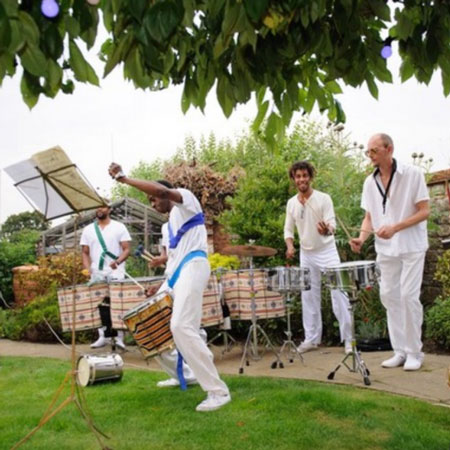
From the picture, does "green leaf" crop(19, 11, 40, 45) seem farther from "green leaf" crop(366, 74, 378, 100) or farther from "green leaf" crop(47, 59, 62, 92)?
"green leaf" crop(366, 74, 378, 100)

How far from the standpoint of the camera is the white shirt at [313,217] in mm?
6945

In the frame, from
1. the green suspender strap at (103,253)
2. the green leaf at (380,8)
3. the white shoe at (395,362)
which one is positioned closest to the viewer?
the green leaf at (380,8)

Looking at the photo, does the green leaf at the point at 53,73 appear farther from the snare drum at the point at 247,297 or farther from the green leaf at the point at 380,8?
the snare drum at the point at 247,297

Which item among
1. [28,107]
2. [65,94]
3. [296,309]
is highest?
[65,94]

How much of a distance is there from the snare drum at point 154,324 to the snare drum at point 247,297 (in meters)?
1.88

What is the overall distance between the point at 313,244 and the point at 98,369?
9.03 feet

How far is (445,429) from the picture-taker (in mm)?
3980

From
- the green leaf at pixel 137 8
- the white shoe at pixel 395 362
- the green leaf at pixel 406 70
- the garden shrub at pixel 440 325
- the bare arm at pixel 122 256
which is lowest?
the white shoe at pixel 395 362

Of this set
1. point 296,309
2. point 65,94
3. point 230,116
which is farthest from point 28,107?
point 296,309

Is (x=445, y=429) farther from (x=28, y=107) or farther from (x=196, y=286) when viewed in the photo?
(x=28, y=107)

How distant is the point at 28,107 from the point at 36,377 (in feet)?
15.4

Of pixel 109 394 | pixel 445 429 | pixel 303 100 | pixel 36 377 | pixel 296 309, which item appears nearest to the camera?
pixel 303 100

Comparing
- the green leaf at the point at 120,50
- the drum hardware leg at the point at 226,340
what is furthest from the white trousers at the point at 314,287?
the green leaf at the point at 120,50

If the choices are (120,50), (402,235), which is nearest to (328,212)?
(402,235)
